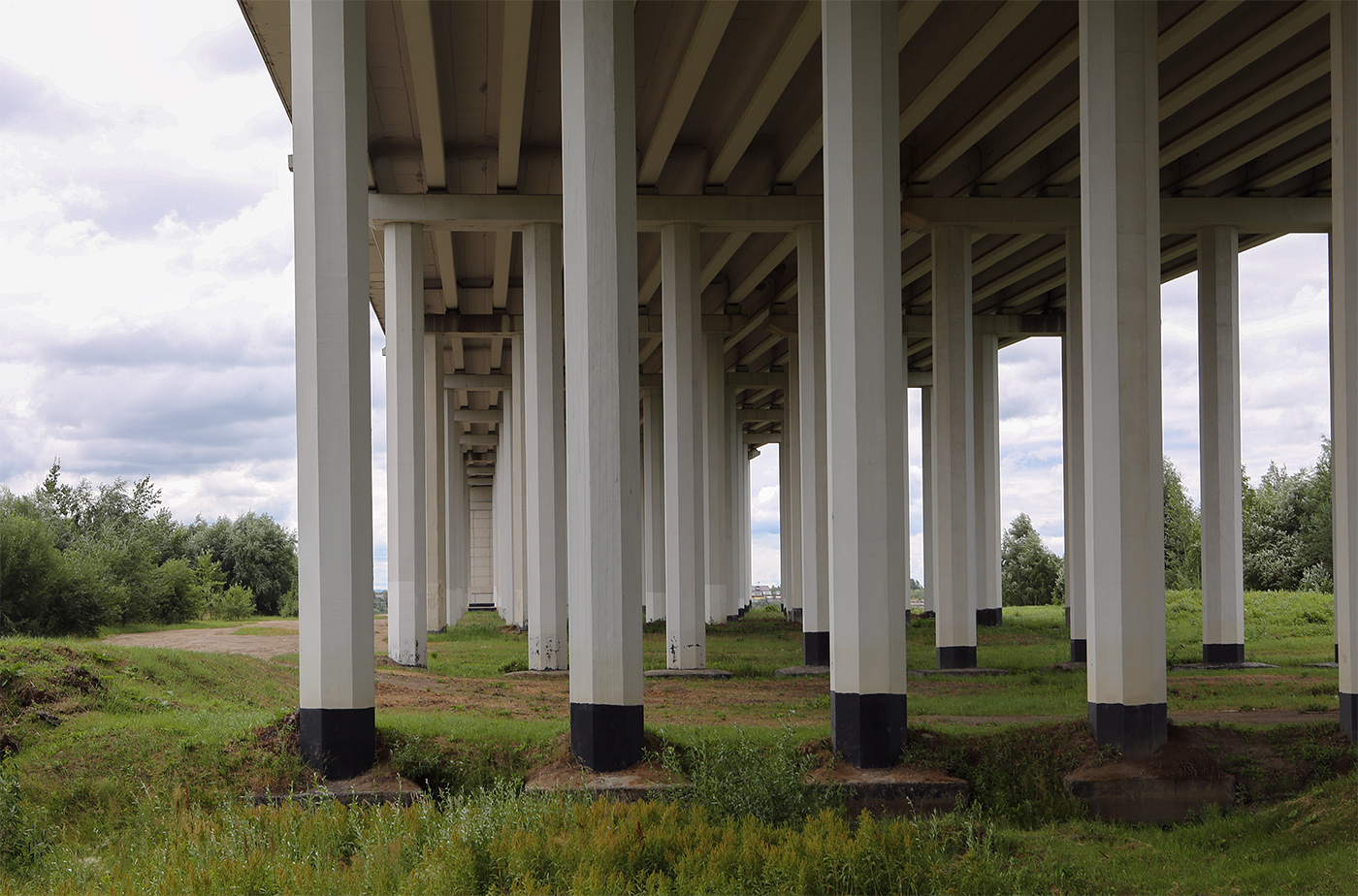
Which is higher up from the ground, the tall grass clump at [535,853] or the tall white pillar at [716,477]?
the tall white pillar at [716,477]

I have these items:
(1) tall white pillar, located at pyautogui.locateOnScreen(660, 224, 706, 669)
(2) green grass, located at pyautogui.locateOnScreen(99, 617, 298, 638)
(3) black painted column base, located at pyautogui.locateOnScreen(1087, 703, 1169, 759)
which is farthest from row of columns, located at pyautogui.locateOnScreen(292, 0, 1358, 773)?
(2) green grass, located at pyautogui.locateOnScreen(99, 617, 298, 638)

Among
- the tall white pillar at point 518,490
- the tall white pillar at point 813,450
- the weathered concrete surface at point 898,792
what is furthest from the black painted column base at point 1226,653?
the tall white pillar at point 518,490

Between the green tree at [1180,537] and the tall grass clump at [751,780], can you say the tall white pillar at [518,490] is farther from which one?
the green tree at [1180,537]

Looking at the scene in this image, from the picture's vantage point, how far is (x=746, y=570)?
65.0 m

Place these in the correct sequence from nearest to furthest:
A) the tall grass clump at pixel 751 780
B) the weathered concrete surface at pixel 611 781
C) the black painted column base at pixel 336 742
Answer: the tall grass clump at pixel 751 780, the weathered concrete surface at pixel 611 781, the black painted column base at pixel 336 742

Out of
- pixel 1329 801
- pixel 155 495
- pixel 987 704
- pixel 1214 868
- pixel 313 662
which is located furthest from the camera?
pixel 155 495

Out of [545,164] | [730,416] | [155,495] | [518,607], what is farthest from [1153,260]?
[155,495]

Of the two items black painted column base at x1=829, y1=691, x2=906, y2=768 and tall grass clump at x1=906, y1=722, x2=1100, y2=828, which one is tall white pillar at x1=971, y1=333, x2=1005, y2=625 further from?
black painted column base at x1=829, y1=691, x2=906, y2=768

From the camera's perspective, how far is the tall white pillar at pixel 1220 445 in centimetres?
Result: 2645

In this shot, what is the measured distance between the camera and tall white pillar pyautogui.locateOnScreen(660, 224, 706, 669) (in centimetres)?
2548

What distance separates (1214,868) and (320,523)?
1179 centimetres

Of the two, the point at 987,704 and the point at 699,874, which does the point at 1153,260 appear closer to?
the point at 987,704

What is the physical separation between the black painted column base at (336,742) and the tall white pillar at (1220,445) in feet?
71.5

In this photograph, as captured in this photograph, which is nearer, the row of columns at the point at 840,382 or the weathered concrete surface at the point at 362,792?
the weathered concrete surface at the point at 362,792
